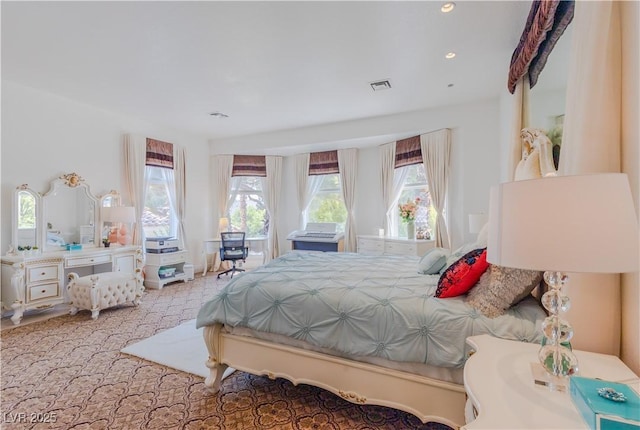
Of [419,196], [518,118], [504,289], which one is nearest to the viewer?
[504,289]

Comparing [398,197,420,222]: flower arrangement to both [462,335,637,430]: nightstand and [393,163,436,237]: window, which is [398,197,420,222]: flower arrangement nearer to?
[393,163,436,237]: window

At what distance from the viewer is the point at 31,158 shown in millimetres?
3824

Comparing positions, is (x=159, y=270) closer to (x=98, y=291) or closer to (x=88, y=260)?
(x=88, y=260)

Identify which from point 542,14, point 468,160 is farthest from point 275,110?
point 542,14

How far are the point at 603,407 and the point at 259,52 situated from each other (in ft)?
10.8

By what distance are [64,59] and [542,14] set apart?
4.21 metres

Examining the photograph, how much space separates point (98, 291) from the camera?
11.7 ft

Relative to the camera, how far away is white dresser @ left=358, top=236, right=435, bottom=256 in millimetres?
4648

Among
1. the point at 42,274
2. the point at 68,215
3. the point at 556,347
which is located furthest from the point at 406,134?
the point at 42,274

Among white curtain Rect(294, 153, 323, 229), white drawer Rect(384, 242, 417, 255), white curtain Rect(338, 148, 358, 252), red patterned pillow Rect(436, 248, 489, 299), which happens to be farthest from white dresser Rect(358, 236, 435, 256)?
red patterned pillow Rect(436, 248, 489, 299)

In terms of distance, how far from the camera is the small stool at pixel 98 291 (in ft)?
11.7

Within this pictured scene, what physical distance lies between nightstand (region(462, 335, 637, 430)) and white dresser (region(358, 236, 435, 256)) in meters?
3.07

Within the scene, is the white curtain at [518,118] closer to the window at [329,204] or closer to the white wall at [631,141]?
the white wall at [631,141]

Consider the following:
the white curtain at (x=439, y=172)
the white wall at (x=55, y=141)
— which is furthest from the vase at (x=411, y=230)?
the white wall at (x=55, y=141)
